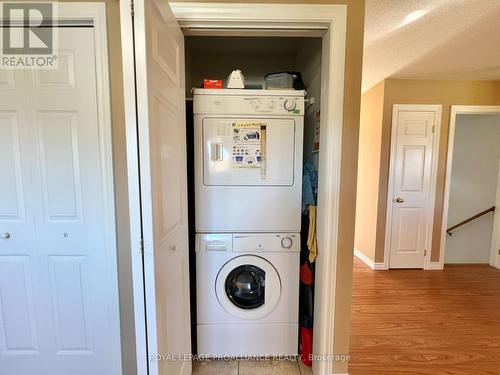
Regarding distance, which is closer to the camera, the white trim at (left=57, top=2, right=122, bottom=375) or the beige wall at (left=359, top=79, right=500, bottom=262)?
the white trim at (left=57, top=2, right=122, bottom=375)

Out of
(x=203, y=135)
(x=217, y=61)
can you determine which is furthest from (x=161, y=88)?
(x=217, y=61)

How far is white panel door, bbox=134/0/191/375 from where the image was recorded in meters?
0.81

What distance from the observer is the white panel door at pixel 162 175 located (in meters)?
0.81

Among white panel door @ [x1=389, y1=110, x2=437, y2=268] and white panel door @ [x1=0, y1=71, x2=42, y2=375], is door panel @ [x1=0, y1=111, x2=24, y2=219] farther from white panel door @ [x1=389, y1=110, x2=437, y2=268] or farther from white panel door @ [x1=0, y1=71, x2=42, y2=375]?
white panel door @ [x1=389, y1=110, x2=437, y2=268]

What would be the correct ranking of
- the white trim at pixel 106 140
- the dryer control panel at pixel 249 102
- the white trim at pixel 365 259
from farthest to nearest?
the white trim at pixel 365 259
the dryer control panel at pixel 249 102
the white trim at pixel 106 140

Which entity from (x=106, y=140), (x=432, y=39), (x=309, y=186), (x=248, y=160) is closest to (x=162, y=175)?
(x=106, y=140)

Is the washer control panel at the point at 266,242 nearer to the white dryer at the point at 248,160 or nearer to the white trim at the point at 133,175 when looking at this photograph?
the white dryer at the point at 248,160

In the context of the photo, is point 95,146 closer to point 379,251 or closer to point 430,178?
point 379,251

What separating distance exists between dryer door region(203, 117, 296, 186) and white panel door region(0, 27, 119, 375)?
2.03ft

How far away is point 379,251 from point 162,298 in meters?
3.00

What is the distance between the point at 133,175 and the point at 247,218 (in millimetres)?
876

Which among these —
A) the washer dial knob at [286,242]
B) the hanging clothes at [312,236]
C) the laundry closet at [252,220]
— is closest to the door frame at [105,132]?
the laundry closet at [252,220]

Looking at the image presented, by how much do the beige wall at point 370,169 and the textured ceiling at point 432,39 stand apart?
0.40 metres

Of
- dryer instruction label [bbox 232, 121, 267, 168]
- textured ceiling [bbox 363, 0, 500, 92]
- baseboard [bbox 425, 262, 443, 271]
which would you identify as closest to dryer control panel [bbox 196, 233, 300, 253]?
dryer instruction label [bbox 232, 121, 267, 168]
